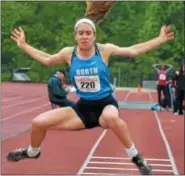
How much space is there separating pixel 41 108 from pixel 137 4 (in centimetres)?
2934

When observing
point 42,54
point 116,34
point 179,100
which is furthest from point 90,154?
point 116,34

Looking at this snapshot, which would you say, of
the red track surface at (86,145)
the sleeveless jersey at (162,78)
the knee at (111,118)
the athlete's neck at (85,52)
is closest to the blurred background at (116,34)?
the sleeveless jersey at (162,78)

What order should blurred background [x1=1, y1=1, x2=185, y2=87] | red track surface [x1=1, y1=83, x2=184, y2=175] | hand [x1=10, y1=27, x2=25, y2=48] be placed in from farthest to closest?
blurred background [x1=1, y1=1, x2=185, y2=87] → red track surface [x1=1, y1=83, x2=184, y2=175] → hand [x1=10, y1=27, x2=25, y2=48]

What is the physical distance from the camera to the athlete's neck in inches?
207

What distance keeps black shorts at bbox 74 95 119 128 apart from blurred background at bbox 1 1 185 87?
3074 cm

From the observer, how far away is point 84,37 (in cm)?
511

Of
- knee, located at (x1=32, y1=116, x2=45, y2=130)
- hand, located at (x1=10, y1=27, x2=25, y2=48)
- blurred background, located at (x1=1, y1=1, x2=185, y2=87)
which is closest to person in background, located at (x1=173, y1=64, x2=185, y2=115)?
hand, located at (x1=10, y1=27, x2=25, y2=48)

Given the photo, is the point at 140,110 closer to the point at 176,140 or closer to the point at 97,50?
the point at 176,140

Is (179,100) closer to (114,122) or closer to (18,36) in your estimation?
(18,36)

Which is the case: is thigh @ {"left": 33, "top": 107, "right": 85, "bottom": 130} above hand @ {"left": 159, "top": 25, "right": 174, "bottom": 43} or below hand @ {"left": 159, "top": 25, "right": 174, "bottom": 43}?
below

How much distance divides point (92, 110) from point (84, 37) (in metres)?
0.73

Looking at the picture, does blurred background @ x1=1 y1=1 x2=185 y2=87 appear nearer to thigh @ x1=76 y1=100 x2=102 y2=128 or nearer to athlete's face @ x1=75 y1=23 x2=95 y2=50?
thigh @ x1=76 y1=100 x2=102 y2=128

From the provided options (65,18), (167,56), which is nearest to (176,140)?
(65,18)

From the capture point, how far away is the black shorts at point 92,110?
5.44 meters
